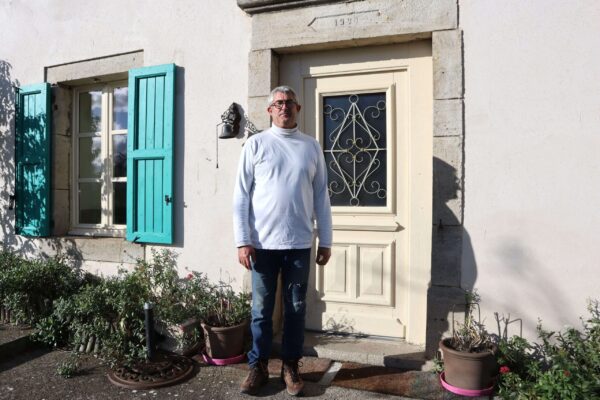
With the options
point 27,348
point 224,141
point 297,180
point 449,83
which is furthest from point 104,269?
point 449,83

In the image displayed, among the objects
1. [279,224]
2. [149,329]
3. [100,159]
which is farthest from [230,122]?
[100,159]

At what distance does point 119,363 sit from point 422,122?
112 inches

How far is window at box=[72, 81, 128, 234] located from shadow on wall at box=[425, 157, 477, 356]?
3.03 meters

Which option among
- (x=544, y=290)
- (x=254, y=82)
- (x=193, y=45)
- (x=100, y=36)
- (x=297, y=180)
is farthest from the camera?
(x=100, y=36)

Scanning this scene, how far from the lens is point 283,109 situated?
278cm

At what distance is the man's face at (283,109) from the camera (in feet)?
9.09

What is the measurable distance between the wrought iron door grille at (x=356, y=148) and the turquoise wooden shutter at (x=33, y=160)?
9.51ft

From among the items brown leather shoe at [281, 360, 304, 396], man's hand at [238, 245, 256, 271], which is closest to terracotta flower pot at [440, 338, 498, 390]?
brown leather shoe at [281, 360, 304, 396]

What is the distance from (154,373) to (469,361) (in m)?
2.09

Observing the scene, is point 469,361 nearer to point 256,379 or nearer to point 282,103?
point 256,379

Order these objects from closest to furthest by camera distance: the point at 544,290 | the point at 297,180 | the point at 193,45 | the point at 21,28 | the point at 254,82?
the point at 297,180
the point at 544,290
the point at 254,82
the point at 193,45
the point at 21,28

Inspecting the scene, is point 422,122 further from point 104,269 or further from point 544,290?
point 104,269

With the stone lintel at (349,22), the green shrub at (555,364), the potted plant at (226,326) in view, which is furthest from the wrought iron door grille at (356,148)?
the green shrub at (555,364)

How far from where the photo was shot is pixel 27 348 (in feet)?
12.5
